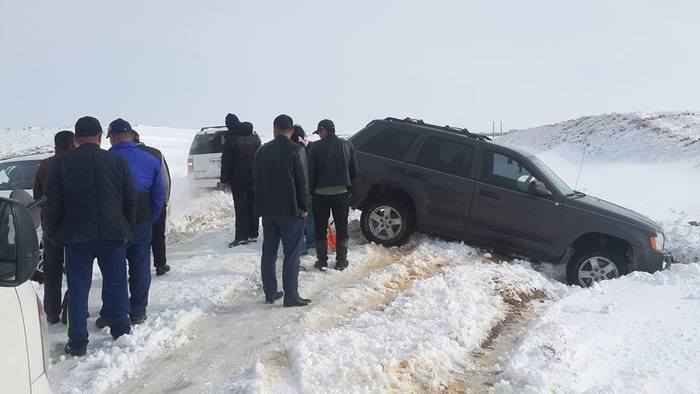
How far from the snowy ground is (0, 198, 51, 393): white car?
1775 millimetres

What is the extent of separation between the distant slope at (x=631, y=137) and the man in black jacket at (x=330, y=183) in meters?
20.7

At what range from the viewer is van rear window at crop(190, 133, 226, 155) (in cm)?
1234

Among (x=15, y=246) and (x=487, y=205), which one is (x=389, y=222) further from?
(x=15, y=246)

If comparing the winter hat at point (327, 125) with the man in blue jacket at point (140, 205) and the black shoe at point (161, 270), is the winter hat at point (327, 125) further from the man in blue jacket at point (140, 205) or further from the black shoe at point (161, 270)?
the black shoe at point (161, 270)

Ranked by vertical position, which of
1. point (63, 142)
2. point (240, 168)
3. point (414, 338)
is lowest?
point (414, 338)

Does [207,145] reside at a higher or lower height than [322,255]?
higher

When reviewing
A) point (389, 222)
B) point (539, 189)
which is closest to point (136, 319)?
point (389, 222)

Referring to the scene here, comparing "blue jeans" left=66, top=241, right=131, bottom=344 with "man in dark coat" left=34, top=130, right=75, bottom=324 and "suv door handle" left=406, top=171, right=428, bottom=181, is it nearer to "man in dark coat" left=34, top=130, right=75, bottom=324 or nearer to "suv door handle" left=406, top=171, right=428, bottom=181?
"man in dark coat" left=34, top=130, right=75, bottom=324

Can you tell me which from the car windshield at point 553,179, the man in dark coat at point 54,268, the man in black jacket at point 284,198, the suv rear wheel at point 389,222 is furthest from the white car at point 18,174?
the car windshield at point 553,179

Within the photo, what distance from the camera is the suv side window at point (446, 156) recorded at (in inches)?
315

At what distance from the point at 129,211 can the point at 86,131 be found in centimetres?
70

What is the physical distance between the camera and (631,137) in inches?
1182

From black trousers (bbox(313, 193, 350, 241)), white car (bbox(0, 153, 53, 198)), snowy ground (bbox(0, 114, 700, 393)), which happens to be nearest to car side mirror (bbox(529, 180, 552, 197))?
snowy ground (bbox(0, 114, 700, 393))

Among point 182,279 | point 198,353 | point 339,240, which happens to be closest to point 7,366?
point 198,353
